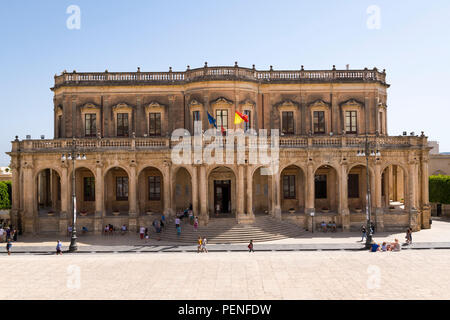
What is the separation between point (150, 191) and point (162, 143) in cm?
582

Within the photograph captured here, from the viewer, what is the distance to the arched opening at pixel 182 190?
1518 inches

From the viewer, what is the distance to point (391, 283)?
1920 cm

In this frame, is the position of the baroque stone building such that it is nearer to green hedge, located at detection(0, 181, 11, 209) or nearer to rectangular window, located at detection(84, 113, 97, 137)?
rectangular window, located at detection(84, 113, 97, 137)

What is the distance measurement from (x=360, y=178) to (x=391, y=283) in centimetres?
2121

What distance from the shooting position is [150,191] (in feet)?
130

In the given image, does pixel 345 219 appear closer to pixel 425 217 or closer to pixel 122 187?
pixel 425 217

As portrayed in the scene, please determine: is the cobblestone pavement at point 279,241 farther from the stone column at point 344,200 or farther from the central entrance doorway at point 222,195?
the central entrance doorway at point 222,195

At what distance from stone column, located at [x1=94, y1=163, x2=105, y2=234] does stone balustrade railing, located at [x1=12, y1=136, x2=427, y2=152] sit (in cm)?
214

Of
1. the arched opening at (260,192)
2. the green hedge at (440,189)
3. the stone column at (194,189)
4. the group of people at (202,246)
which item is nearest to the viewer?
the group of people at (202,246)

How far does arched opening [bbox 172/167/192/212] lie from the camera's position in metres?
Result: 38.6

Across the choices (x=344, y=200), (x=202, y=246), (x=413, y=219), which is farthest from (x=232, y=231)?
(x=413, y=219)

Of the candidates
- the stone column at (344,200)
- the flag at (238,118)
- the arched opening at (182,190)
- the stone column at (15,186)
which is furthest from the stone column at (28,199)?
the stone column at (344,200)

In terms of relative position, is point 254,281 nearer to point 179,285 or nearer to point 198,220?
point 179,285

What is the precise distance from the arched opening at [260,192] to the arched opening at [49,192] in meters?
18.9
